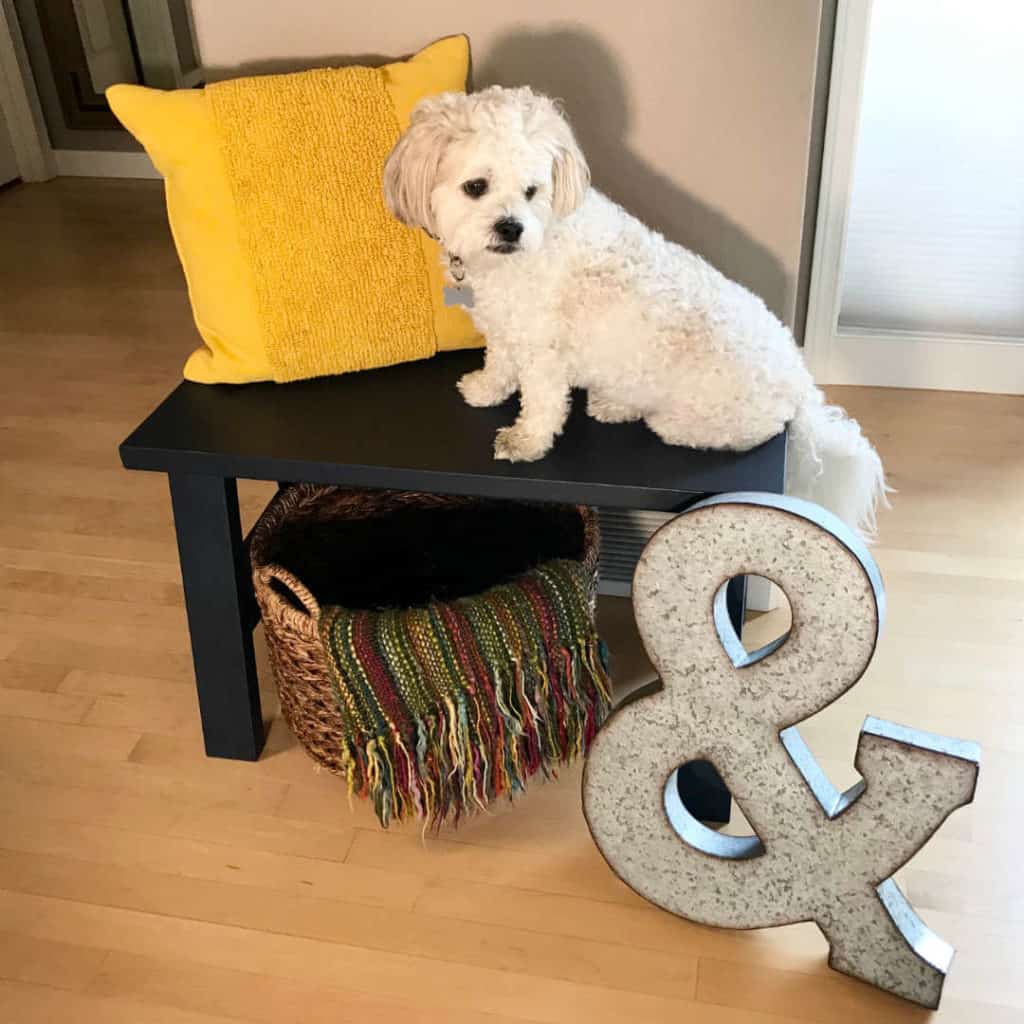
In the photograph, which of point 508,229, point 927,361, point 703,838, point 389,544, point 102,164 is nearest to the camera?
point 508,229

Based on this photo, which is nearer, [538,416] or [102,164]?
[538,416]

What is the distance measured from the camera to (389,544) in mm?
1833

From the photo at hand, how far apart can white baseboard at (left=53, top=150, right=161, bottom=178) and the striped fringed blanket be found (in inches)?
119

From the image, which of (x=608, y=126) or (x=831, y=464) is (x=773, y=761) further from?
(x=608, y=126)

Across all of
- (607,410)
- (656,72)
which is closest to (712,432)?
(607,410)

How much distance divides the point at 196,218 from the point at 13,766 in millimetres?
837

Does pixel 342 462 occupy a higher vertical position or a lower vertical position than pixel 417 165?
lower

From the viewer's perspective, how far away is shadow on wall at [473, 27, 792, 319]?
5.35 ft

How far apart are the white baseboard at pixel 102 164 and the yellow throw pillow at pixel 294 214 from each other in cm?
269

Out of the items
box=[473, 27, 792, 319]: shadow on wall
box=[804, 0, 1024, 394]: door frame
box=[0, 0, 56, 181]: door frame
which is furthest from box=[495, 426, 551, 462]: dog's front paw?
box=[0, 0, 56, 181]: door frame

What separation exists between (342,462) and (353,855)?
0.53 meters

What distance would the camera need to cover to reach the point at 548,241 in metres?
1.41

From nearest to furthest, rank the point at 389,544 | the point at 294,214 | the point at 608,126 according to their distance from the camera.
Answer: the point at 294,214 → the point at 608,126 → the point at 389,544

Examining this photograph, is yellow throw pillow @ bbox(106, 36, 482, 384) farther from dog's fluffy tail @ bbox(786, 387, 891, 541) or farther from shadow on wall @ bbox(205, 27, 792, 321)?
dog's fluffy tail @ bbox(786, 387, 891, 541)
